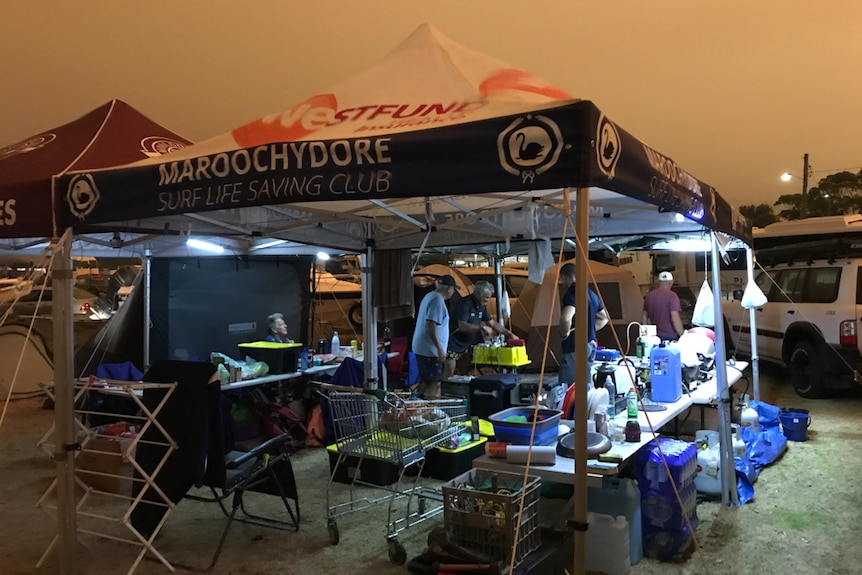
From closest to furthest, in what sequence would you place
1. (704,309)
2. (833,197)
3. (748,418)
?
(748,418)
(704,309)
(833,197)

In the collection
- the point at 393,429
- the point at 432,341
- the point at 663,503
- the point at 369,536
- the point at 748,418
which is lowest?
the point at 369,536

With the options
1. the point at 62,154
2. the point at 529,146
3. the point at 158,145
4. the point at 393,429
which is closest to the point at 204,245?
the point at 158,145

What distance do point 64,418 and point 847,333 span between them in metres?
8.33

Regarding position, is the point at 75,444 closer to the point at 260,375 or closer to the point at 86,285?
the point at 260,375

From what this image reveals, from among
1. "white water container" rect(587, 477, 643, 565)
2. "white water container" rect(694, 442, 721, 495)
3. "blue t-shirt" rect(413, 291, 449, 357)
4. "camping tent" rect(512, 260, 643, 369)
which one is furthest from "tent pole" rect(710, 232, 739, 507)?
"camping tent" rect(512, 260, 643, 369)

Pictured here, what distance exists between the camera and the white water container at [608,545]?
3.49 metres

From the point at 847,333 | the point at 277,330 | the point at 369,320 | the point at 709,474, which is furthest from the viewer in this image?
the point at 847,333

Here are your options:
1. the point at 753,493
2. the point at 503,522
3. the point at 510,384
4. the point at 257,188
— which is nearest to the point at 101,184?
the point at 257,188

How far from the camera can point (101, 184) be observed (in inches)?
125

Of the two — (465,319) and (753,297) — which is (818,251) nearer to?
(753,297)

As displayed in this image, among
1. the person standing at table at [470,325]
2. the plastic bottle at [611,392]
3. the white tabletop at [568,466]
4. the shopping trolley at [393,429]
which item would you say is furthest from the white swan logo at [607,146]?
the person standing at table at [470,325]

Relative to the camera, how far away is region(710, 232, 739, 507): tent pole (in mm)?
4477

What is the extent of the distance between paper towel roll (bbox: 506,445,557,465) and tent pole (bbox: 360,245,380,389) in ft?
8.59

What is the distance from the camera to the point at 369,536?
4.13 meters
